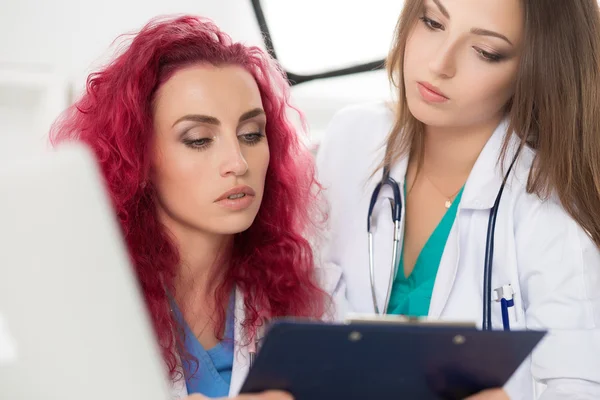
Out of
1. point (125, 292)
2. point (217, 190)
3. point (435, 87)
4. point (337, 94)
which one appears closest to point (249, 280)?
point (217, 190)

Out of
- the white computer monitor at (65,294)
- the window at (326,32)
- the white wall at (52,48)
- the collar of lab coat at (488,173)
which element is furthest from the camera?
the window at (326,32)

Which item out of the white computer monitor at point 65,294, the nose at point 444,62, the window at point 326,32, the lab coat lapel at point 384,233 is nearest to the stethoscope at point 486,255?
the lab coat lapel at point 384,233

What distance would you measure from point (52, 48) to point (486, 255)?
1.70 meters

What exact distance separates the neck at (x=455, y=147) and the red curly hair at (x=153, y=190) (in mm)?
287

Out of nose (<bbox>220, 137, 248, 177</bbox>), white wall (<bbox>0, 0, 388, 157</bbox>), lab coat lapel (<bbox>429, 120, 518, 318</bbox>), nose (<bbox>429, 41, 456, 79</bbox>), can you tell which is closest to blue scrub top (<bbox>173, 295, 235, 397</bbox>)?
nose (<bbox>220, 137, 248, 177</bbox>)

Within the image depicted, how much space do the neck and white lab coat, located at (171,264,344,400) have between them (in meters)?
0.34

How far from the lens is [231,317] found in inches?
61.1

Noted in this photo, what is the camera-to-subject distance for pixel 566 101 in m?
1.55

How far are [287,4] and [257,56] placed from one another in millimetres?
1321

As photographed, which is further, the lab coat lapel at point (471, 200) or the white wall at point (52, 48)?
the white wall at point (52, 48)

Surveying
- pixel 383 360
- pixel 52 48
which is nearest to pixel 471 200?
pixel 383 360

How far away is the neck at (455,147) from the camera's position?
1693 millimetres

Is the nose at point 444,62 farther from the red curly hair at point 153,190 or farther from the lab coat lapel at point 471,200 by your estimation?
the red curly hair at point 153,190

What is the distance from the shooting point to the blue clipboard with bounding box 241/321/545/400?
90 centimetres
